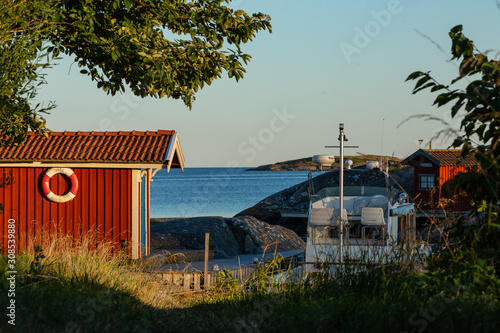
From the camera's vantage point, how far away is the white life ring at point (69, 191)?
14109 millimetres

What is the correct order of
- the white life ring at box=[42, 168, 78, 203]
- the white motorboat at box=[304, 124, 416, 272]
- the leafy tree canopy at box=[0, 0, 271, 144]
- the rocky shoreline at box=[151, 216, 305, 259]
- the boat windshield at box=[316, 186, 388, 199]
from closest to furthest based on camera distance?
the leafy tree canopy at box=[0, 0, 271, 144] < the white motorboat at box=[304, 124, 416, 272] < the white life ring at box=[42, 168, 78, 203] < the boat windshield at box=[316, 186, 388, 199] < the rocky shoreline at box=[151, 216, 305, 259]

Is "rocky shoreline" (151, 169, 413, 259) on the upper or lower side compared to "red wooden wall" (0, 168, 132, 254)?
lower

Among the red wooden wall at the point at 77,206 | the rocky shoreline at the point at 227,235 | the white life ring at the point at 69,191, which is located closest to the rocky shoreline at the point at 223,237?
the rocky shoreline at the point at 227,235

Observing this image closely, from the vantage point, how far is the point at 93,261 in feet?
27.3

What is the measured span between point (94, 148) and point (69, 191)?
1.26 metres

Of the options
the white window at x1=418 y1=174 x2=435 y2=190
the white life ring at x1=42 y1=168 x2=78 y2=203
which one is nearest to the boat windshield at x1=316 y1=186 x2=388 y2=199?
the white life ring at x1=42 y1=168 x2=78 y2=203

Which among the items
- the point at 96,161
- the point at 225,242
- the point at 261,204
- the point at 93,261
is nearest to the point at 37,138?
the point at 96,161

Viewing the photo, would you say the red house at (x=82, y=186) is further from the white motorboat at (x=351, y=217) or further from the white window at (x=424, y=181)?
the white window at (x=424, y=181)

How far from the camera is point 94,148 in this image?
14.3m

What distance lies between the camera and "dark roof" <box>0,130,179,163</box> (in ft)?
45.4

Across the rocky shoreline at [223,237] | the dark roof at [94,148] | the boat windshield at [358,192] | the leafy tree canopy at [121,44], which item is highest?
the leafy tree canopy at [121,44]

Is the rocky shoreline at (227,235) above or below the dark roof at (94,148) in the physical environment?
below

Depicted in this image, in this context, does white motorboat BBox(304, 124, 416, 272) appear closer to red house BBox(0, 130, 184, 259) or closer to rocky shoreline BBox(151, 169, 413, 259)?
rocky shoreline BBox(151, 169, 413, 259)

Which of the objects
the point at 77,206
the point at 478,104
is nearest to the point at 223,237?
the point at 77,206
